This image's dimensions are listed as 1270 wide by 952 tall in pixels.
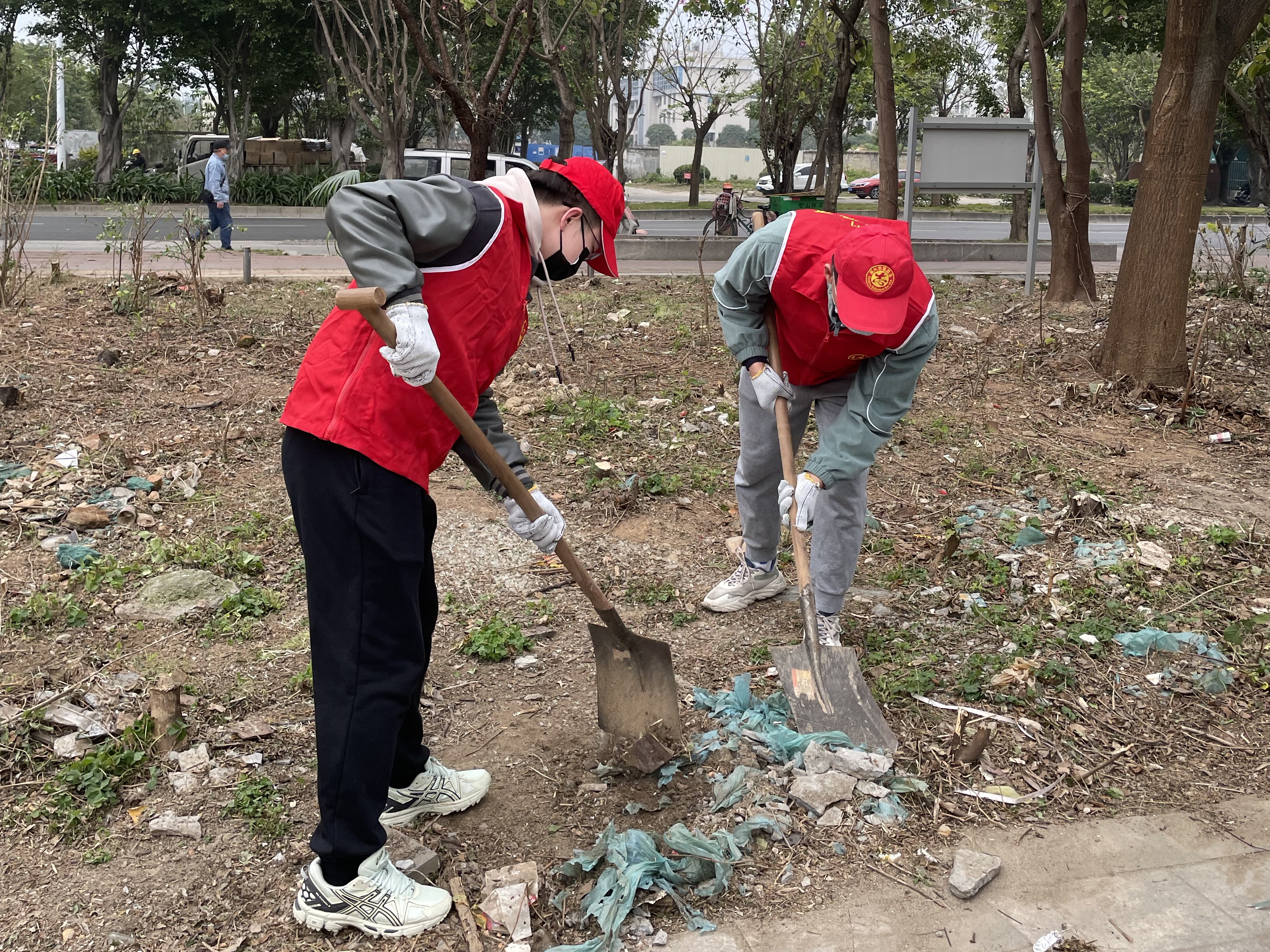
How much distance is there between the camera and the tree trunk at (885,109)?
27.9 feet

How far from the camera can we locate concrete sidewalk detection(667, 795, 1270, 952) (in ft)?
8.05

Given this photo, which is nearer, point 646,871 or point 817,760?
point 646,871

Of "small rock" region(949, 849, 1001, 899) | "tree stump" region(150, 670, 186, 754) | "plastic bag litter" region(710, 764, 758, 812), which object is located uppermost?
"tree stump" region(150, 670, 186, 754)

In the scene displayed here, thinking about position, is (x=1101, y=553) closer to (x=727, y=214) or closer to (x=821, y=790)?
(x=821, y=790)

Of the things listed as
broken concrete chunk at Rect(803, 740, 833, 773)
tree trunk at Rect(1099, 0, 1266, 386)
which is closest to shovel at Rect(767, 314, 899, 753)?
broken concrete chunk at Rect(803, 740, 833, 773)

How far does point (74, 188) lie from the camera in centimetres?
2070

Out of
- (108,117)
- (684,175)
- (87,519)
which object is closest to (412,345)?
(87,519)

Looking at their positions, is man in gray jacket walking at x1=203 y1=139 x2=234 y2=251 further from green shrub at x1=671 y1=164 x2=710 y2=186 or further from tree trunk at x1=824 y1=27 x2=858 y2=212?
green shrub at x1=671 y1=164 x2=710 y2=186

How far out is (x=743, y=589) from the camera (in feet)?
13.4

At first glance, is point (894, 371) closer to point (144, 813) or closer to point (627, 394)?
point (144, 813)

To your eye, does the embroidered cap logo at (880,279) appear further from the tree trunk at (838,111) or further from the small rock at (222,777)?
the tree trunk at (838,111)

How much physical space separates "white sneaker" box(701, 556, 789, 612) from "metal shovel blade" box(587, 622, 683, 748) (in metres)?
1.00

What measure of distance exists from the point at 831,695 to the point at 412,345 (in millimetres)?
1763

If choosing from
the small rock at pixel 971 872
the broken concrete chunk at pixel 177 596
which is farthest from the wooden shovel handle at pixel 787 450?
the broken concrete chunk at pixel 177 596
